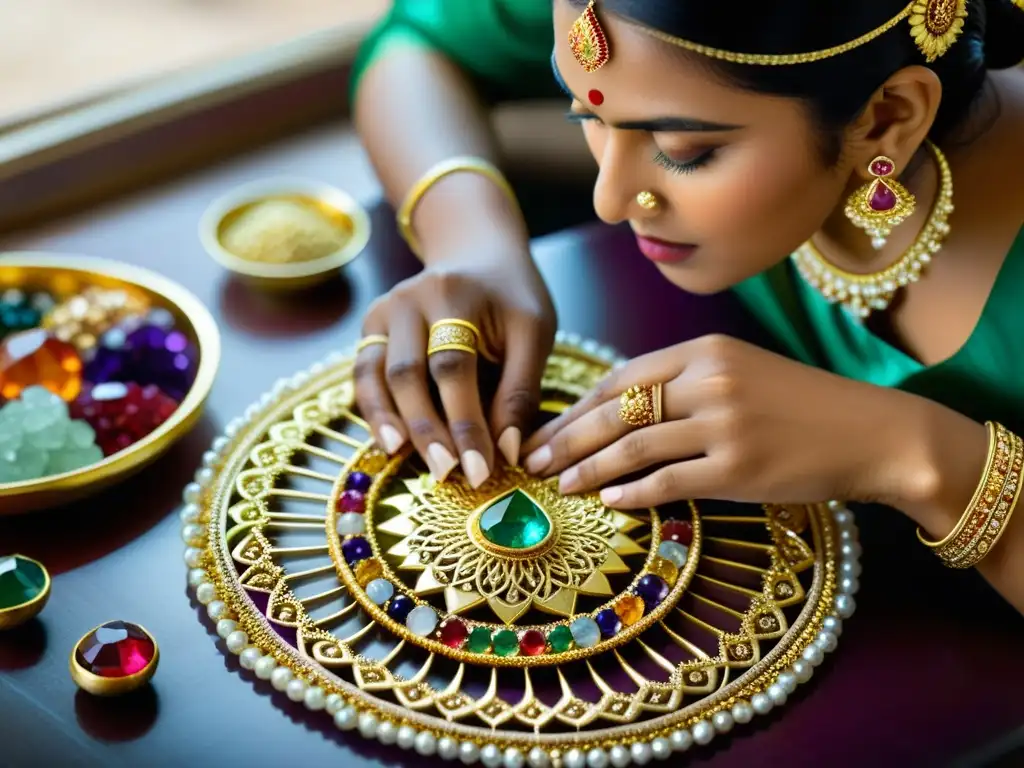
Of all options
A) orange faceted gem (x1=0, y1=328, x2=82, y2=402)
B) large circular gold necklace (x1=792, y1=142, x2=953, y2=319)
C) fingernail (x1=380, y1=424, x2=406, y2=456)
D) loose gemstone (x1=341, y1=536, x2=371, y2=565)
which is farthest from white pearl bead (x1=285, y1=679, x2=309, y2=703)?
large circular gold necklace (x1=792, y1=142, x2=953, y2=319)

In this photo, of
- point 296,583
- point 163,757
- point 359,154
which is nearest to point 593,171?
point 359,154

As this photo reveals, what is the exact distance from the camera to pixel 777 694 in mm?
721

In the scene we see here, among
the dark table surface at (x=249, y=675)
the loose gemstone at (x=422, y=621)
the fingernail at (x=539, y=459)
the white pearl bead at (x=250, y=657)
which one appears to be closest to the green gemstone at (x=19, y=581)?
the dark table surface at (x=249, y=675)

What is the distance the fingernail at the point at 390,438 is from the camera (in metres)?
0.85

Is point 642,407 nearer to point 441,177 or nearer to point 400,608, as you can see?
point 400,608

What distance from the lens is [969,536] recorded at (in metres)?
0.78

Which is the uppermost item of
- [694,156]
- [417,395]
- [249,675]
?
[694,156]

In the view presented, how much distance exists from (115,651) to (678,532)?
0.40 metres

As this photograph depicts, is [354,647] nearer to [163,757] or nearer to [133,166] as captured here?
[163,757]

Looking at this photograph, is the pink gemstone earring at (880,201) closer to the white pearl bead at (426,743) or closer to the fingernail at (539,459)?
the fingernail at (539,459)

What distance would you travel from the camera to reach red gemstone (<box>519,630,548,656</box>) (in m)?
0.74

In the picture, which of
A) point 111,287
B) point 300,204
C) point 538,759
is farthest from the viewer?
point 300,204

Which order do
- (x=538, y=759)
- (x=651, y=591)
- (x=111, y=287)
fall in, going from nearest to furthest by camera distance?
(x=538, y=759) → (x=651, y=591) → (x=111, y=287)

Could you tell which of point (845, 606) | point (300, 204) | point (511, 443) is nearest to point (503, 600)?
point (511, 443)
